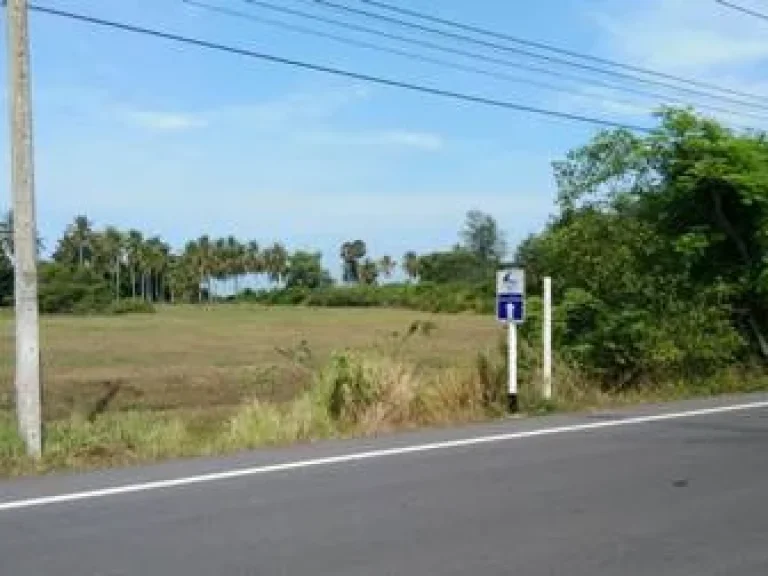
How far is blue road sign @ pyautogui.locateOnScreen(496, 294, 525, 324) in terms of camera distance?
53.7 ft

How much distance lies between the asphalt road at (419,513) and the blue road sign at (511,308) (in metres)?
3.27

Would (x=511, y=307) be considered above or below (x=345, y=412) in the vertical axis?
above

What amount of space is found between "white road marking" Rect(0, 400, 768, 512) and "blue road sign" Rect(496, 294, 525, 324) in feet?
6.32

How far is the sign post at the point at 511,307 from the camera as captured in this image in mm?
16266

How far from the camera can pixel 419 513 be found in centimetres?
898

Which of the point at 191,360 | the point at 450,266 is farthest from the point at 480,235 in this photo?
the point at 191,360

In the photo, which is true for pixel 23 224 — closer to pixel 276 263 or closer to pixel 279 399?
pixel 279 399

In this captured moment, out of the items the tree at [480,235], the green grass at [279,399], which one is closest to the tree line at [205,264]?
the tree at [480,235]

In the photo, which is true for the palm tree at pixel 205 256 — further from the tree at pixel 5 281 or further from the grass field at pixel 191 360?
the grass field at pixel 191 360

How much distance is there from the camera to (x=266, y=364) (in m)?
40.1

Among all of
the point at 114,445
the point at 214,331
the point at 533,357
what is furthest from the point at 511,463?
the point at 214,331

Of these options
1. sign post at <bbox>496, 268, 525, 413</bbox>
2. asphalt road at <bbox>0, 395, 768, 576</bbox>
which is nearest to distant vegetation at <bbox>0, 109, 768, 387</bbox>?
sign post at <bbox>496, 268, 525, 413</bbox>

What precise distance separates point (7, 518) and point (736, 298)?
16.2 meters

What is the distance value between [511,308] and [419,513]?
302 inches
